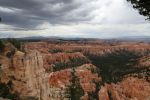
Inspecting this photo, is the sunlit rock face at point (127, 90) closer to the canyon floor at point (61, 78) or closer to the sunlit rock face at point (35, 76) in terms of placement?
the canyon floor at point (61, 78)

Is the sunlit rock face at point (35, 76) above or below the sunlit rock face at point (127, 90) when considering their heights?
above

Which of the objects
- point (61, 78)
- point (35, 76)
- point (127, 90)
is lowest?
point (127, 90)

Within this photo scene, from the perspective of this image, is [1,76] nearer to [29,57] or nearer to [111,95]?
[29,57]

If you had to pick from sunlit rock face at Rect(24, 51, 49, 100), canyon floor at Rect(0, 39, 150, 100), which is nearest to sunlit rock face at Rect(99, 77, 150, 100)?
canyon floor at Rect(0, 39, 150, 100)

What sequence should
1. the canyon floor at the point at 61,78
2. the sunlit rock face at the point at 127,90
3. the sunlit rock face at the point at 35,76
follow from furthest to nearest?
the sunlit rock face at the point at 127,90 < the sunlit rock face at the point at 35,76 < the canyon floor at the point at 61,78

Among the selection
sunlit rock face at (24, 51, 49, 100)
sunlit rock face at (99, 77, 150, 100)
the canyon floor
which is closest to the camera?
the canyon floor

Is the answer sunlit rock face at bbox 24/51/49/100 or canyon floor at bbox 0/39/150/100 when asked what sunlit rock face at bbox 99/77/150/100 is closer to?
canyon floor at bbox 0/39/150/100

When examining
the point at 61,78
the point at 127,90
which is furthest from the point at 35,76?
the point at 61,78

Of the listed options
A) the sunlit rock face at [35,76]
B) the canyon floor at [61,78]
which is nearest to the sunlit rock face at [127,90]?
the canyon floor at [61,78]

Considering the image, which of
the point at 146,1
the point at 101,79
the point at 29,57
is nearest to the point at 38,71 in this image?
the point at 29,57

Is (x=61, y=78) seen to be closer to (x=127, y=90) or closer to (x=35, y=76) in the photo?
(x=127, y=90)

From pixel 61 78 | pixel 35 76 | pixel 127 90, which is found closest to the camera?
pixel 35 76

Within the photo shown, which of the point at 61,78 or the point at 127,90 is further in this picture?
the point at 61,78
